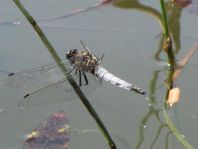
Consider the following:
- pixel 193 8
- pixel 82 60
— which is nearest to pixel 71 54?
pixel 82 60

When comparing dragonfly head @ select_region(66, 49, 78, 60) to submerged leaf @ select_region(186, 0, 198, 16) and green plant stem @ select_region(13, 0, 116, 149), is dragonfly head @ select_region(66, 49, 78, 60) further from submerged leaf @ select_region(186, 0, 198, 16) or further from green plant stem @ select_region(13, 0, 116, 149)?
submerged leaf @ select_region(186, 0, 198, 16)

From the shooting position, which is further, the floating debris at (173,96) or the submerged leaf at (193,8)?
the submerged leaf at (193,8)

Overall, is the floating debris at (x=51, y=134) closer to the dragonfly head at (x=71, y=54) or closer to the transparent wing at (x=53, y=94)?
the transparent wing at (x=53, y=94)


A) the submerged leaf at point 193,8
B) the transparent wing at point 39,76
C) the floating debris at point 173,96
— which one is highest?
the transparent wing at point 39,76

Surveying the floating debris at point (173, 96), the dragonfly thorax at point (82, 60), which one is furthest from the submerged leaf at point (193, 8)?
the dragonfly thorax at point (82, 60)

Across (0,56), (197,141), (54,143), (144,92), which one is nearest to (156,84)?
(144,92)

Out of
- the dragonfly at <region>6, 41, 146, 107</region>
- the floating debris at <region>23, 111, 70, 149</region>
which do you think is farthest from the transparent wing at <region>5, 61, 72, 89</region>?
the floating debris at <region>23, 111, 70, 149</region>

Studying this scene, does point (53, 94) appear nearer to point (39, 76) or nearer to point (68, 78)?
point (39, 76)

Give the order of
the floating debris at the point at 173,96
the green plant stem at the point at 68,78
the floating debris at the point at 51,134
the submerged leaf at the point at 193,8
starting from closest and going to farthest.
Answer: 1. the green plant stem at the point at 68,78
2. the floating debris at the point at 51,134
3. the floating debris at the point at 173,96
4. the submerged leaf at the point at 193,8
